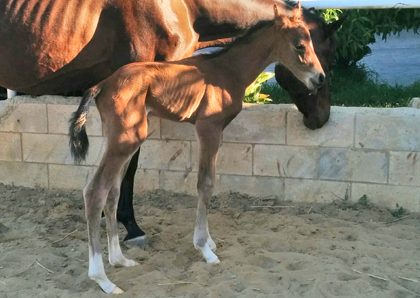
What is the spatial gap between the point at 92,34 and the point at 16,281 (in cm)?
178

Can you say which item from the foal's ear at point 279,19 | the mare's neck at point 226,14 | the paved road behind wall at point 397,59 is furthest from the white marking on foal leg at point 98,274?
the paved road behind wall at point 397,59

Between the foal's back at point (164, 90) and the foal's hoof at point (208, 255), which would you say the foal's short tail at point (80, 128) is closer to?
the foal's back at point (164, 90)

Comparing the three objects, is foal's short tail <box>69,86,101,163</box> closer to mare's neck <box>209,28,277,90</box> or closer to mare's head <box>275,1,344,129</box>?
mare's neck <box>209,28,277,90</box>

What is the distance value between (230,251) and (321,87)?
1472 mm

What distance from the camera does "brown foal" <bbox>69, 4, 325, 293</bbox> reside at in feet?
10.5

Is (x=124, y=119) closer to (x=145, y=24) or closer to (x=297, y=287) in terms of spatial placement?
(x=145, y=24)

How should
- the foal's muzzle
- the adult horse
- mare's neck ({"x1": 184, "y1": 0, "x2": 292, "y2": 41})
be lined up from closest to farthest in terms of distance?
the foal's muzzle → the adult horse → mare's neck ({"x1": 184, "y1": 0, "x2": 292, "y2": 41})

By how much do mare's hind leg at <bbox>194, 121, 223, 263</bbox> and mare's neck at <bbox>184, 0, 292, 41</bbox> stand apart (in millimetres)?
1091

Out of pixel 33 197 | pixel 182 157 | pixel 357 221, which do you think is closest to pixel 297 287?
pixel 357 221

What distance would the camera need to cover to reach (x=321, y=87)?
14.0 ft

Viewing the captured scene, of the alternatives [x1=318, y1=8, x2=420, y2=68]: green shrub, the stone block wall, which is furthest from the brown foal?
[x1=318, y1=8, x2=420, y2=68]: green shrub

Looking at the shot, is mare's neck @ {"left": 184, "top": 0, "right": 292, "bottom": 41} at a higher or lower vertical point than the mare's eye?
higher

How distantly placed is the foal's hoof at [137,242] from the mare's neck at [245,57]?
4.29ft

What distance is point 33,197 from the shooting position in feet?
16.7
